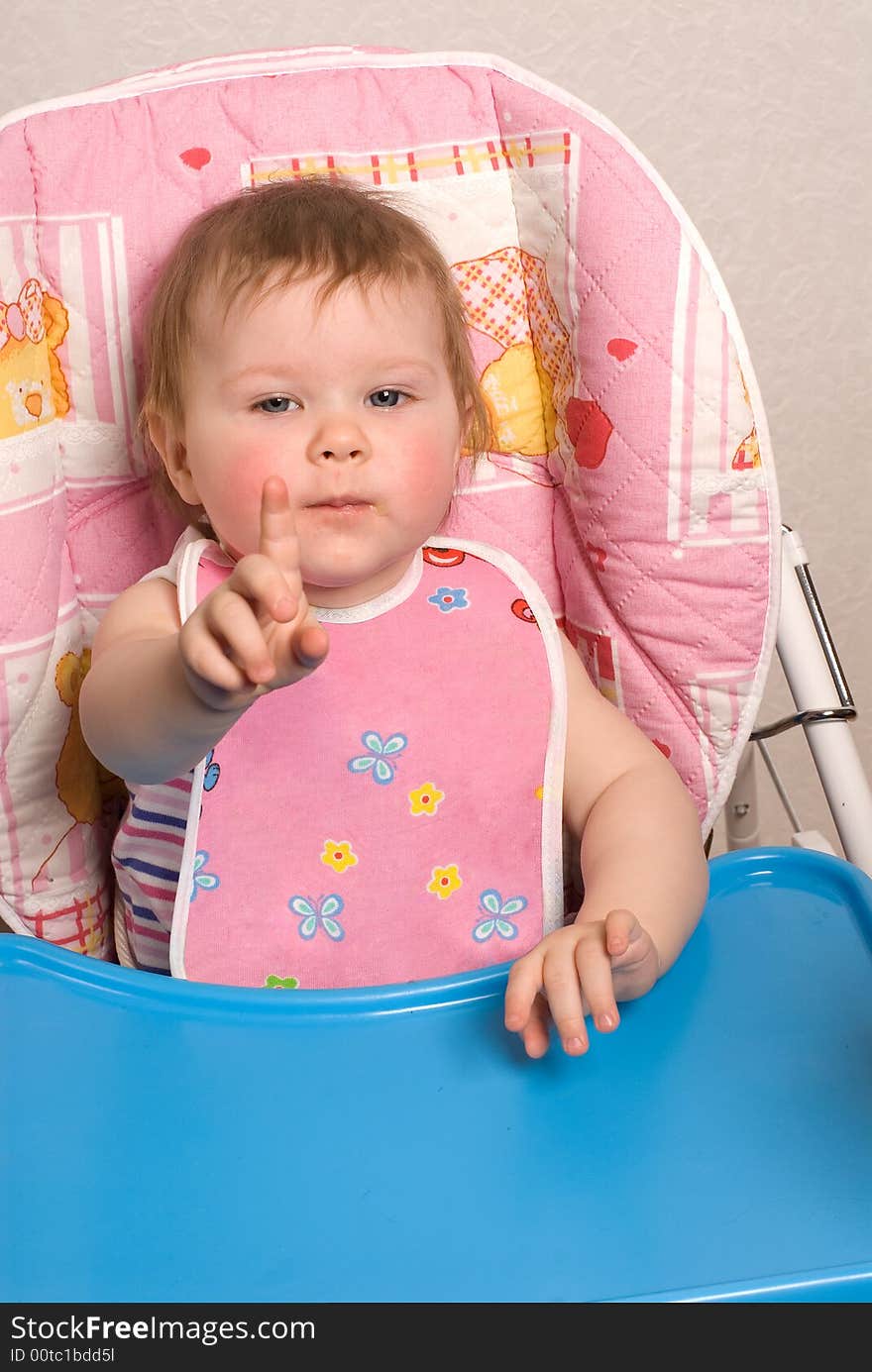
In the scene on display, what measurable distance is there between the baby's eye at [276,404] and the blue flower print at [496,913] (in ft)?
0.90

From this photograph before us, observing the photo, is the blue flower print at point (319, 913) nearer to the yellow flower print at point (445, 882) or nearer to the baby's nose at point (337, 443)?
the yellow flower print at point (445, 882)

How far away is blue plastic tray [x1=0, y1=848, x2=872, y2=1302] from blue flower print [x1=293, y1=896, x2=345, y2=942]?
0.07 m

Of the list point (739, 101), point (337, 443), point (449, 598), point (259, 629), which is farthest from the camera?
point (739, 101)

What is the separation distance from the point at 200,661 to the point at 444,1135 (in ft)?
0.71

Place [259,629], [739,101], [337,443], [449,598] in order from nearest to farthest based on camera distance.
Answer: [259,629] < [337,443] < [449,598] < [739,101]

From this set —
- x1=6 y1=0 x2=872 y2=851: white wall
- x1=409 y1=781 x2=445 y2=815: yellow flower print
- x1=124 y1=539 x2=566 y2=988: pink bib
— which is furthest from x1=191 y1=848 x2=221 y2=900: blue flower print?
x1=6 y1=0 x2=872 y2=851: white wall

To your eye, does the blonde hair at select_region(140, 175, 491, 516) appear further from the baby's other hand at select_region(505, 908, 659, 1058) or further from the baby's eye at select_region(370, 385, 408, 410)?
the baby's other hand at select_region(505, 908, 659, 1058)

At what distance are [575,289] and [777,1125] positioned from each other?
0.46 m

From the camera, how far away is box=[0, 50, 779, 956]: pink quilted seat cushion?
78 cm

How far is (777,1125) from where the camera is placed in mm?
568

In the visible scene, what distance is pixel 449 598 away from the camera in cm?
83

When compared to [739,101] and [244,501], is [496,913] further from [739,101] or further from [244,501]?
[739,101]

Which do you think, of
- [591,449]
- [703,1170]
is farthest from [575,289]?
[703,1170]

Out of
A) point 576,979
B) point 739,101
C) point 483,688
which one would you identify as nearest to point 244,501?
point 483,688
